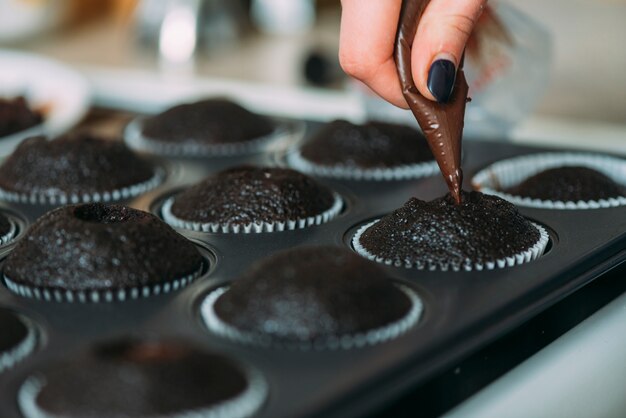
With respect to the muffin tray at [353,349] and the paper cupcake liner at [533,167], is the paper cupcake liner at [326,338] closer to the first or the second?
the muffin tray at [353,349]

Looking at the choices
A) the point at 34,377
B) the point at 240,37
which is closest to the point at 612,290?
the point at 34,377

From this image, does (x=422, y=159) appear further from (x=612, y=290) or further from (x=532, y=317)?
Answer: (x=532, y=317)

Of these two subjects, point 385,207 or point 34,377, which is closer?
point 34,377

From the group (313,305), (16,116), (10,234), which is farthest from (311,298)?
(16,116)

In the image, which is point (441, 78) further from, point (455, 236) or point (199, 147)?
point (199, 147)

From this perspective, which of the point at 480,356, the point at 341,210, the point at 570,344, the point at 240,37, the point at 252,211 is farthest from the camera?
the point at 240,37

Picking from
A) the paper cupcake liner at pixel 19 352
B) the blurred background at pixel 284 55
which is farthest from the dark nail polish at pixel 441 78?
the blurred background at pixel 284 55
